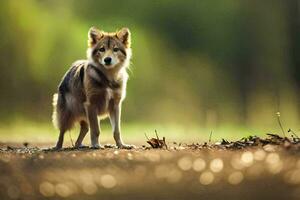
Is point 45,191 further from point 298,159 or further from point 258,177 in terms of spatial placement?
point 298,159

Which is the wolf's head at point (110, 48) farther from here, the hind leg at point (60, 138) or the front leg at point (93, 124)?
the hind leg at point (60, 138)

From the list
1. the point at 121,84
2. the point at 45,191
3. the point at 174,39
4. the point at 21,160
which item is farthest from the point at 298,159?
the point at 174,39

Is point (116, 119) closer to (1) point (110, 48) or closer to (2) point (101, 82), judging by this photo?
(2) point (101, 82)

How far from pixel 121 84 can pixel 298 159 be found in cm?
481

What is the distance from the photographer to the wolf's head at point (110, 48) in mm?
11086

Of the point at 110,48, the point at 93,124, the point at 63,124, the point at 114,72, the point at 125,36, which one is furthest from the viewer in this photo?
the point at 63,124

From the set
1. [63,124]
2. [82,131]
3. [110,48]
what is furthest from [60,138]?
[110,48]

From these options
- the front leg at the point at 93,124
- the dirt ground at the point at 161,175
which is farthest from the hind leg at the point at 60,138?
the dirt ground at the point at 161,175

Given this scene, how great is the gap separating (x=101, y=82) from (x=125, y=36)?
92 cm

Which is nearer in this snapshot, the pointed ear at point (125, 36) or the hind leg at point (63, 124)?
the pointed ear at point (125, 36)

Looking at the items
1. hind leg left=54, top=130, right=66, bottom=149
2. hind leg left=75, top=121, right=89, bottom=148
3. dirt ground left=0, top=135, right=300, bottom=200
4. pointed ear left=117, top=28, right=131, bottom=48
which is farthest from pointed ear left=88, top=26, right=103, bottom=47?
dirt ground left=0, top=135, right=300, bottom=200

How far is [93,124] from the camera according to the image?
1105cm

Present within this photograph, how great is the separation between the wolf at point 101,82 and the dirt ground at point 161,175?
245 cm

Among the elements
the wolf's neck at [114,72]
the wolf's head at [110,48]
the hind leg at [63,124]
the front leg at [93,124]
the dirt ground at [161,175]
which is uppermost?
the wolf's head at [110,48]
